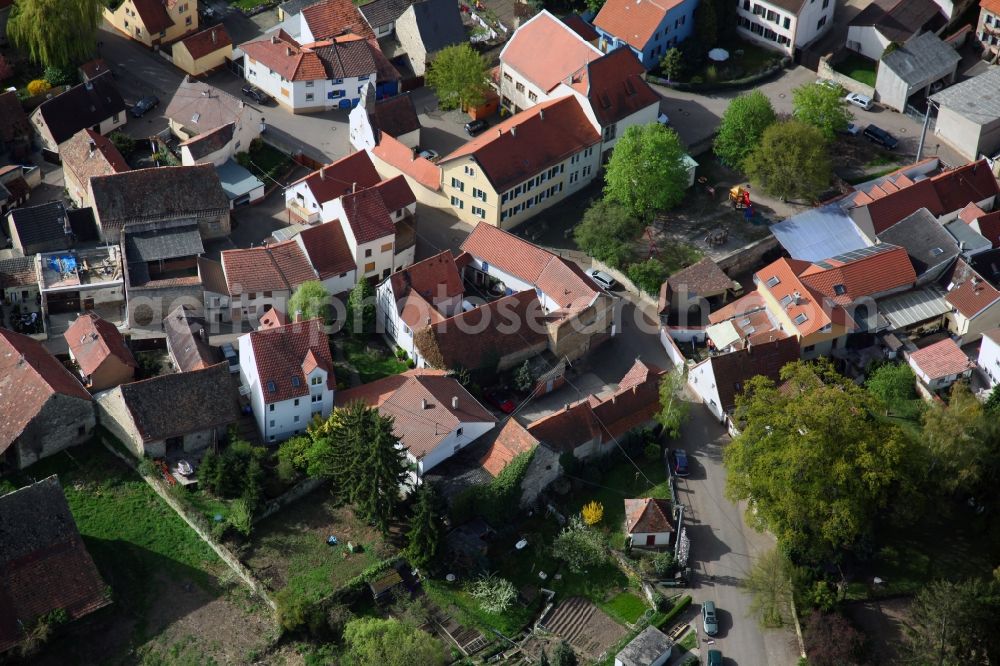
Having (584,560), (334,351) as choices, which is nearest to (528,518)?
(584,560)

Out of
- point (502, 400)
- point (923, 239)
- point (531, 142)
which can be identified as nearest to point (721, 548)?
point (502, 400)

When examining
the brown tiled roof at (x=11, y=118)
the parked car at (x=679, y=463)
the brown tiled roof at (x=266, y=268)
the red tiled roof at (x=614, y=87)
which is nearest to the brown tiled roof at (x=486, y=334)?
the brown tiled roof at (x=266, y=268)

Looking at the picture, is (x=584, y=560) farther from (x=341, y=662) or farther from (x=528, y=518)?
(x=341, y=662)

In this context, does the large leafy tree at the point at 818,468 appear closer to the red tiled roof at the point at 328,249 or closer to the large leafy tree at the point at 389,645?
the large leafy tree at the point at 389,645

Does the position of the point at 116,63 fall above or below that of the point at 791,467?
above

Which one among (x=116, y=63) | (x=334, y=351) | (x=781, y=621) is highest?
(x=116, y=63)

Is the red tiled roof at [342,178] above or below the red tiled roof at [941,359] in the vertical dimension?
above

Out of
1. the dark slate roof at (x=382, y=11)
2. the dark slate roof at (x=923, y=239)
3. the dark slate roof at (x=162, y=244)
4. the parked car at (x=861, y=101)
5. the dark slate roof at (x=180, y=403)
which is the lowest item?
the dark slate roof at (x=923, y=239)
